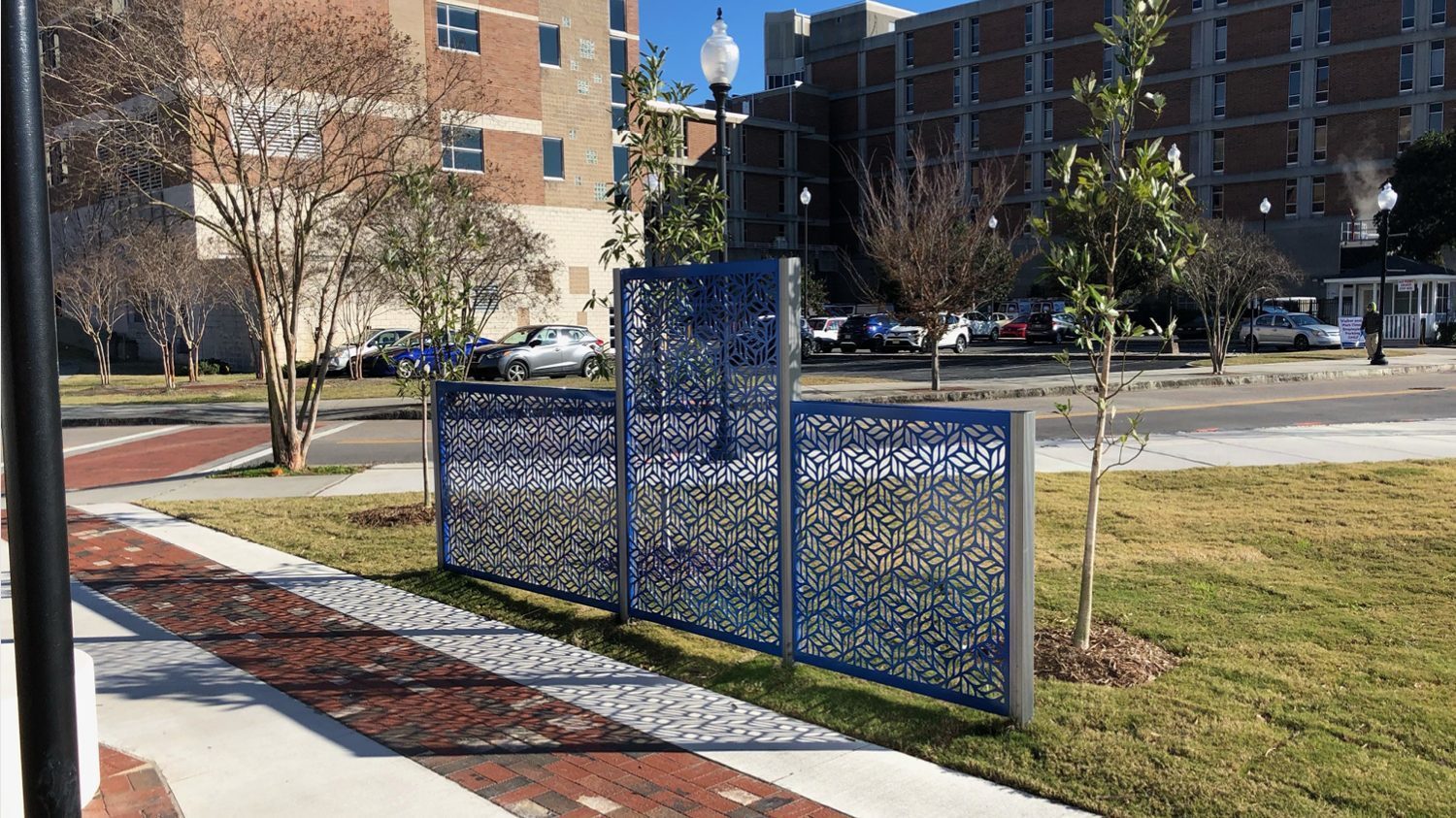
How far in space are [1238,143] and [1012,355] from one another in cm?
2871

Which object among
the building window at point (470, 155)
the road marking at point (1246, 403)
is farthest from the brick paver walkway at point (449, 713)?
the building window at point (470, 155)

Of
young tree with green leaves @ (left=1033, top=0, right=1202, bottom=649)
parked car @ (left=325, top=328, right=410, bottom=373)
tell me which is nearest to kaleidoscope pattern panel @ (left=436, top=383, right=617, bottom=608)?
young tree with green leaves @ (left=1033, top=0, right=1202, bottom=649)

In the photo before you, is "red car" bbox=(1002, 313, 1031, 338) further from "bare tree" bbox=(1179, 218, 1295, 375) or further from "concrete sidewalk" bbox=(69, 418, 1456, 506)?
"concrete sidewalk" bbox=(69, 418, 1456, 506)

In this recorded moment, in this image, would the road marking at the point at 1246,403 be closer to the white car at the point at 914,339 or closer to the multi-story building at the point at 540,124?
the white car at the point at 914,339

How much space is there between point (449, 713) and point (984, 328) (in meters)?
50.6

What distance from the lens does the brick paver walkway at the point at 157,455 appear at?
14.9 metres

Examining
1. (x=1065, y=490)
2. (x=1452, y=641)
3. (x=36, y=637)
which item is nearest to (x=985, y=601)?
(x=1452, y=641)

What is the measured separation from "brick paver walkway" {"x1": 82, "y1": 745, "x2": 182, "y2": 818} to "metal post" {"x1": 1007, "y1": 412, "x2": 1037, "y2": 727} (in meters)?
3.54

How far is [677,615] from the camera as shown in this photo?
677 cm

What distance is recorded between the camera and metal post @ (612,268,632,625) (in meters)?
6.99

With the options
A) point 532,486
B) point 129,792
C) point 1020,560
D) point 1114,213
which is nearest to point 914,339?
point 532,486

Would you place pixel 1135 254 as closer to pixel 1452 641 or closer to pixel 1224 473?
pixel 1452 641

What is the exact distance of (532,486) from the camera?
7.81 metres

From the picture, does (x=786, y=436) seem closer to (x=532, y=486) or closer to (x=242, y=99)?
(x=532, y=486)
